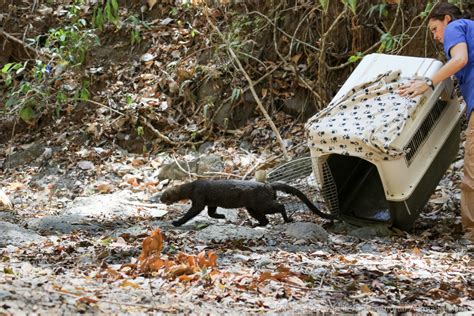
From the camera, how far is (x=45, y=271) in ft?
12.9

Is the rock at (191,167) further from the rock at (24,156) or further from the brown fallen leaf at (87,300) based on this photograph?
the brown fallen leaf at (87,300)

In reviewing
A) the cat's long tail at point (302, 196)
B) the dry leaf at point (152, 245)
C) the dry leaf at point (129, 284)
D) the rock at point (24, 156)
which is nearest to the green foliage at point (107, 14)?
the rock at point (24, 156)

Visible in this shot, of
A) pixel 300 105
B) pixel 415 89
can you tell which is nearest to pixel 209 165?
pixel 300 105

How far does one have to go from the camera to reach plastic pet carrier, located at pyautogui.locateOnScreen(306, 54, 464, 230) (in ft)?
17.7

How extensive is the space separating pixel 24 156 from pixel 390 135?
5976mm

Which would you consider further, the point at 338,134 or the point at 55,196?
the point at 55,196

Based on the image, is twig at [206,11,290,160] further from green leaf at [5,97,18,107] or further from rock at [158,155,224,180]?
green leaf at [5,97,18,107]

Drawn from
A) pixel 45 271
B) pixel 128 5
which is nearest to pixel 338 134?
pixel 45 271

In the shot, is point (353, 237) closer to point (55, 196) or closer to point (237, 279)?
point (237, 279)

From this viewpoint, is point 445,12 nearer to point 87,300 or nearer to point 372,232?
point 372,232

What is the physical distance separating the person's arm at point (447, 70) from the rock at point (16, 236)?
2.78m

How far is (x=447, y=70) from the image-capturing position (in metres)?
5.44

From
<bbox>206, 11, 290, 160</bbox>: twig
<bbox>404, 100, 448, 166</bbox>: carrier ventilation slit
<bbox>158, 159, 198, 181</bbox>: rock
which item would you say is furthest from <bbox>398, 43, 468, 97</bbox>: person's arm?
<bbox>158, 159, 198, 181</bbox>: rock

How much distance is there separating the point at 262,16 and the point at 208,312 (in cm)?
694
